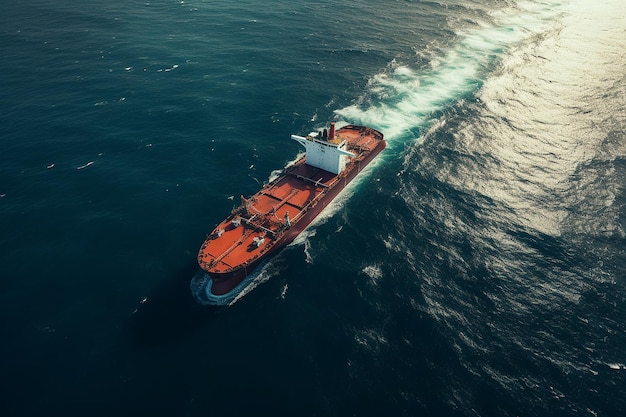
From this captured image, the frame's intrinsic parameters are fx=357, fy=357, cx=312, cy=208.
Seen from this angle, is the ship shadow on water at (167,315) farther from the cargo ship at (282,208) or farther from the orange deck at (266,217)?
the orange deck at (266,217)

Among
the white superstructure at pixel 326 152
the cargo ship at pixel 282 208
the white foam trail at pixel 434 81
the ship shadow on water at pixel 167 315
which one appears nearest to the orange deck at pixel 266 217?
the cargo ship at pixel 282 208

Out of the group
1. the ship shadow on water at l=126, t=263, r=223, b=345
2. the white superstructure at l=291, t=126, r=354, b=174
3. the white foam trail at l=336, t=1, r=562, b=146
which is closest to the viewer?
the ship shadow on water at l=126, t=263, r=223, b=345

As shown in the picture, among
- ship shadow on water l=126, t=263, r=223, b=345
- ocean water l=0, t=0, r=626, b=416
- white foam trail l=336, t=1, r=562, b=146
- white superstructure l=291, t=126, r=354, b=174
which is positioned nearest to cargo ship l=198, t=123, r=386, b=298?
white superstructure l=291, t=126, r=354, b=174

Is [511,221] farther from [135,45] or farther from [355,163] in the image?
[135,45]

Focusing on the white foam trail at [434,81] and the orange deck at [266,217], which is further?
the white foam trail at [434,81]

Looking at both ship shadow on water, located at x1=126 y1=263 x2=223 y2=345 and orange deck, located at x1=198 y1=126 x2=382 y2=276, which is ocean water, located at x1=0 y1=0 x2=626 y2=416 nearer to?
ship shadow on water, located at x1=126 y1=263 x2=223 y2=345

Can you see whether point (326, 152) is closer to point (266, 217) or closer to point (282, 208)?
point (282, 208)
